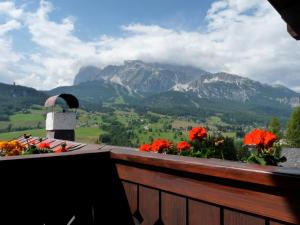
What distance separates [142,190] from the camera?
1.62m

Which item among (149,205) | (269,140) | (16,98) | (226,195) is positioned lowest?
(149,205)

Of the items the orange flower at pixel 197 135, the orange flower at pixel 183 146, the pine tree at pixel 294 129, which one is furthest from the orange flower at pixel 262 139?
the pine tree at pixel 294 129

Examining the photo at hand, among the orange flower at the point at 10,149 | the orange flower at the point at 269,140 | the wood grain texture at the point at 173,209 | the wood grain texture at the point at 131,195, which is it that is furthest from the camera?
the orange flower at the point at 10,149

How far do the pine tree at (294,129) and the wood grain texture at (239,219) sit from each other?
191ft

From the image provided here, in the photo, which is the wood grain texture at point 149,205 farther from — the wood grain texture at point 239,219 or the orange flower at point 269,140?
the orange flower at point 269,140

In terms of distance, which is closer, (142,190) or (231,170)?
(231,170)

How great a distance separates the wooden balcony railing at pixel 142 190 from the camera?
3.50 ft

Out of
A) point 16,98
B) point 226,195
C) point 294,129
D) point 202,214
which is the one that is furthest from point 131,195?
point 16,98

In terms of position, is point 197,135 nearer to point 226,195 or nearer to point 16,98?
point 226,195

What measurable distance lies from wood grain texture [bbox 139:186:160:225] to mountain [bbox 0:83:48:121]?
11535 centimetres

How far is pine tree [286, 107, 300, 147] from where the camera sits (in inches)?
2190

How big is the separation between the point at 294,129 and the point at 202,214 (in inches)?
2349

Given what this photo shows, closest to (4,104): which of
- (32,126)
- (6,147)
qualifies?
(32,126)

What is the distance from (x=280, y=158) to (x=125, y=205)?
32.1 inches
